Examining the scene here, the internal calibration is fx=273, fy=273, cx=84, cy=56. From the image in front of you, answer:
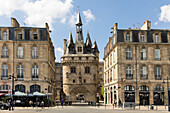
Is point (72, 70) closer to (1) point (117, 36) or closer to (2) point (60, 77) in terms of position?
(2) point (60, 77)

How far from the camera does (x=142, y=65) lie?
43875 millimetres

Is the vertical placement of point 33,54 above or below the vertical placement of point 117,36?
below

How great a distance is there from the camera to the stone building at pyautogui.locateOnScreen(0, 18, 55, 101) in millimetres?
42469

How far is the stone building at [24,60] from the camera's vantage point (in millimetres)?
42469

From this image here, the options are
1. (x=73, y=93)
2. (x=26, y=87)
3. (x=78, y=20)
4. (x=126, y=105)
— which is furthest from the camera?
(x=78, y=20)

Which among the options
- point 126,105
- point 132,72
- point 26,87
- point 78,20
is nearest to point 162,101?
point 132,72

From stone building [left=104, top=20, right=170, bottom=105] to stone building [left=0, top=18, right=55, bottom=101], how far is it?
462 inches

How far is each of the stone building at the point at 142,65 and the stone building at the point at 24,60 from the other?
11737mm

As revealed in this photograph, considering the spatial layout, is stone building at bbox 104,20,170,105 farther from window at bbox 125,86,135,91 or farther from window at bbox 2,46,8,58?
window at bbox 2,46,8,58

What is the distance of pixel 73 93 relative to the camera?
71750 mm

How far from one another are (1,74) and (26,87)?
4.43 meters

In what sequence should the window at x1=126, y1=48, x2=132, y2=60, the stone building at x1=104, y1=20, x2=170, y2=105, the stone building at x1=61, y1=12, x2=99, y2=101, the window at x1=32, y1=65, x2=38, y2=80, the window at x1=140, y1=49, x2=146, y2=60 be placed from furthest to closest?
the stone building at x1=61, y1=12, x2=99, y2=101, the window at x1=140, y1=49, x2=146, y2=60, the window at x1=126, y1=48, x2=132, y2=60, the stone building at x1=104, y1=20, x2=170, y2=105, the window at x1=32, y1=65, x2=38, y2=80

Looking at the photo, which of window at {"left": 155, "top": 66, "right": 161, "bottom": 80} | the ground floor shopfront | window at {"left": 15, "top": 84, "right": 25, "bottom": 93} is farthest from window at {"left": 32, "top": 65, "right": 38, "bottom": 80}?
window at {"left": 155, "top": 66, "right": 161, "bottom": 80}

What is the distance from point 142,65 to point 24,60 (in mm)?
18833
